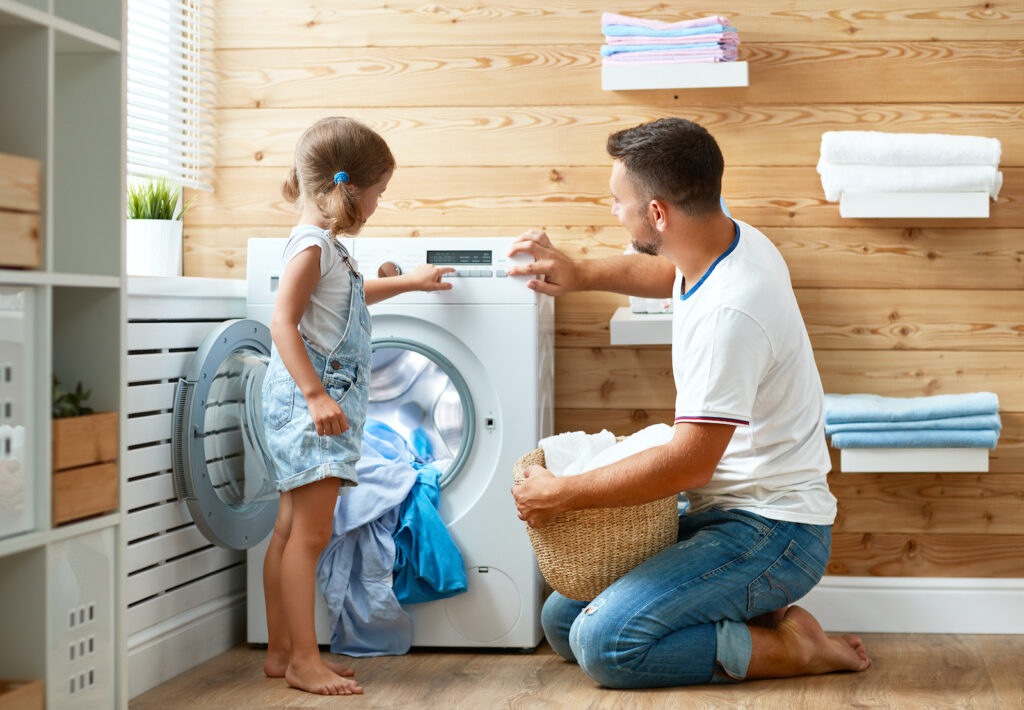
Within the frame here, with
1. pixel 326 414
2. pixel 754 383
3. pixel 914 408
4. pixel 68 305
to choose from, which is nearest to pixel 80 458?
pixel 68 305

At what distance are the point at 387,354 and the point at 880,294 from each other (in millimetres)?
1151

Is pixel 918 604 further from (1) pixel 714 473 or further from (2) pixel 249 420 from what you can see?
(2) pixel 249 420

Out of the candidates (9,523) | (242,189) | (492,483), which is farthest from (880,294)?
(9,523)

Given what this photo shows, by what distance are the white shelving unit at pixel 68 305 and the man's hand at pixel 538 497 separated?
68 centimetres

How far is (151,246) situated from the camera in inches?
97.4

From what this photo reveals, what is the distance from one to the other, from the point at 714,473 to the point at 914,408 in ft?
1.80

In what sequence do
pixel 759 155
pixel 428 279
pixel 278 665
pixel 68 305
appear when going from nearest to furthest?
1. pixel 68 305
2. pixel 278 665
3. pixel 428 279
4. pixel 759 155

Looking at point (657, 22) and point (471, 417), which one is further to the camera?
point (657, 22)

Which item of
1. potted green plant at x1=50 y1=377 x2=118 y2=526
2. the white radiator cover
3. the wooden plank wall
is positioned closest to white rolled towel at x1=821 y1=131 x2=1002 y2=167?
the wooden plank wall

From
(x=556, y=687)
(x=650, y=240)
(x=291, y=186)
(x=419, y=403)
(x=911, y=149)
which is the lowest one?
(x=556, y=687)

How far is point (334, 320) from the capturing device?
6.58 feet

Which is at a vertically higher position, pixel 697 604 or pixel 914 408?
pixel 914 408

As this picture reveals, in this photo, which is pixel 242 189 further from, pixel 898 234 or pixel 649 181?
pixel 898 234

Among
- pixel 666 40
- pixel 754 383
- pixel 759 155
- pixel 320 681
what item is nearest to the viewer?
pixel 754 383
